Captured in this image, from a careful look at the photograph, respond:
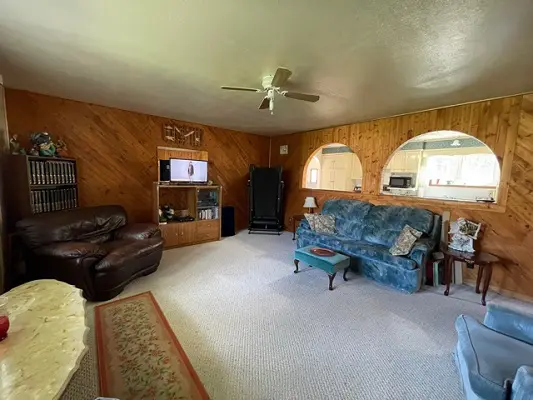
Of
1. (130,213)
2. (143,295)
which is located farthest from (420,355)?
(130,213)

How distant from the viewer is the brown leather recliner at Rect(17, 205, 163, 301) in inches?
96.7

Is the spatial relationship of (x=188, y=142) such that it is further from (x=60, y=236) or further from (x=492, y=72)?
(x=492, y=72)

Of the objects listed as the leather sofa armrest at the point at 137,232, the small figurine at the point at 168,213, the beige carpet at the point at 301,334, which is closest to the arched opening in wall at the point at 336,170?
the small figurine at the point at 168,213

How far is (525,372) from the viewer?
1008mm

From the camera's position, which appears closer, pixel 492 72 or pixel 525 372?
pixel 525 372

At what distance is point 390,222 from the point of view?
3.63 meters

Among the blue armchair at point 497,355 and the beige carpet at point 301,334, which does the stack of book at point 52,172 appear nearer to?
the beige carpet at point 301,334

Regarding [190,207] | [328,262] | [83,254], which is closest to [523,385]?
[328,262]

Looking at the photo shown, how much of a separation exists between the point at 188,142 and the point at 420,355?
4809mm

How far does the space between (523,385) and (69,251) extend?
3.42m

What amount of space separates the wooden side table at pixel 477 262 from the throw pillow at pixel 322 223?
1.58 m

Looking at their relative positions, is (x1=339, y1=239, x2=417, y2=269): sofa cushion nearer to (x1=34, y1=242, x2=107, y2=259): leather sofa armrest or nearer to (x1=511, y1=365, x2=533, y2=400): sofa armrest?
(x1=511, y1=365, x2=533, y2=400): sofa armrest

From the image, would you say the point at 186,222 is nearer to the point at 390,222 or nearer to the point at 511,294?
the point at 390,222

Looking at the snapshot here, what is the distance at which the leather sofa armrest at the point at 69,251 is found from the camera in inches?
95.8
